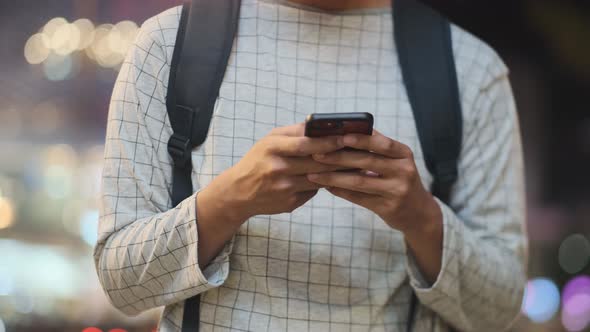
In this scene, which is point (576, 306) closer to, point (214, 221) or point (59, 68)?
point (59, 68)

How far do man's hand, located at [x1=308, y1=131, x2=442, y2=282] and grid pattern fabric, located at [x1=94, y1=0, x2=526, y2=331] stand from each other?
0.22 feet

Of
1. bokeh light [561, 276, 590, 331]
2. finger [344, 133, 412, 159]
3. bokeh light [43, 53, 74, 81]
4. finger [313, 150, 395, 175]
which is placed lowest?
bokeh light [561, 276, 590, 331]

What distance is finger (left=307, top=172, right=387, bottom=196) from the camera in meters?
1.30

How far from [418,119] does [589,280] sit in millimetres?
4353

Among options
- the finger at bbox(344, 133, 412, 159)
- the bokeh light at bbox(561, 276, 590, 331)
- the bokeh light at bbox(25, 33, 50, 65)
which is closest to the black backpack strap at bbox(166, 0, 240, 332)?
the finger at bbox(344, 133, 412, 159)

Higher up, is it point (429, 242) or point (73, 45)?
point (73, 45)

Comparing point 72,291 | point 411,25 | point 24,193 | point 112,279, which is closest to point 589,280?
point 72,291

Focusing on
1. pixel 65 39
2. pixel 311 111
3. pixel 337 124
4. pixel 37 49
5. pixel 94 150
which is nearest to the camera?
pixel 337 124

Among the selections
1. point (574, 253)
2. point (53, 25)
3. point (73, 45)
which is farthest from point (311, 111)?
point (574, 253)

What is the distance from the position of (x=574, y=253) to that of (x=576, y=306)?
530mm

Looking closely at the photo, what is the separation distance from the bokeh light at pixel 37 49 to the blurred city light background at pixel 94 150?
1 cm

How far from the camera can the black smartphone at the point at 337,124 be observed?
1.22 m

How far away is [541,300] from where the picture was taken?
5324 millimetres

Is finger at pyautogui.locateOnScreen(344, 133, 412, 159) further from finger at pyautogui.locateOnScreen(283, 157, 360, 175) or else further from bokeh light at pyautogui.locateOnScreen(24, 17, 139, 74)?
bokeh light at pyautogui.locateOnScreen(24, 17, 139, 74)
